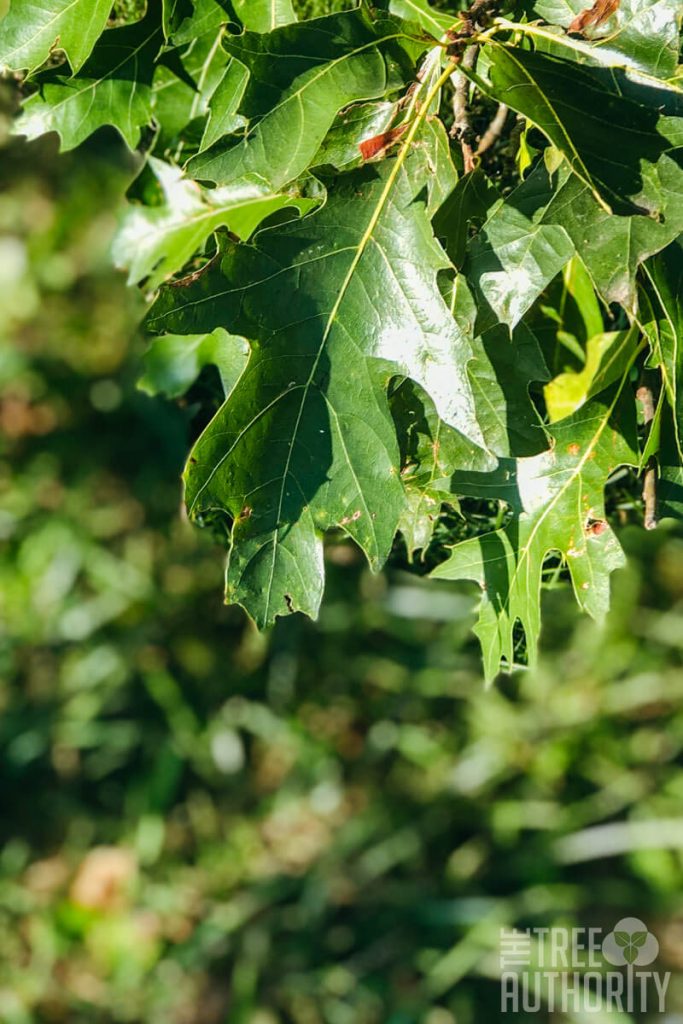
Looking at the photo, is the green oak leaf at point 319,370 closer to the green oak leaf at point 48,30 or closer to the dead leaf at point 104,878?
A: the green oak leaf at point 48,30

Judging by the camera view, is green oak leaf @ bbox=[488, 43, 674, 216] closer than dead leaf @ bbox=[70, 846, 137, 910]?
Yes

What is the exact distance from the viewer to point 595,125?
0.65 metres

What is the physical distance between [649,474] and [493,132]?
34cm

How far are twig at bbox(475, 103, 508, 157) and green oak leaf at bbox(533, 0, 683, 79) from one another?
0.45 feet

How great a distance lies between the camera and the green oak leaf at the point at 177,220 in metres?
0.87

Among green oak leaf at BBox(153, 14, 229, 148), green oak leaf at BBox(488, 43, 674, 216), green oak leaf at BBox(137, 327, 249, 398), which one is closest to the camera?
green oak leaf at BBox(488, 43, 674, 216)

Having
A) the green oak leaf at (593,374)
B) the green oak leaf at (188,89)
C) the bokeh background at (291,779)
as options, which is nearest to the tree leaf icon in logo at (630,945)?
the bokeh background at (291,779)

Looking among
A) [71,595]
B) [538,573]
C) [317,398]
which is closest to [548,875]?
[71,595]

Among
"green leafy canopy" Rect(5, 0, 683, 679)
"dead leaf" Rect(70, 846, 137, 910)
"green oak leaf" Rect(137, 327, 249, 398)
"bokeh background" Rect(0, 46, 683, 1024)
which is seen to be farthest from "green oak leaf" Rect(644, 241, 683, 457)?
"dead leaf" Rect(70, 846, 137, 910)

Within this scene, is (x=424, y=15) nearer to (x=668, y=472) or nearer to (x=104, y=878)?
(x=668, y=472)

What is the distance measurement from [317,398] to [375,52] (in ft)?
0.89

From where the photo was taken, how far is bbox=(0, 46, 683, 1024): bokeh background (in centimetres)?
208

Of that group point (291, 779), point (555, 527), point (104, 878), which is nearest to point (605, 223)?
point (555, 527)

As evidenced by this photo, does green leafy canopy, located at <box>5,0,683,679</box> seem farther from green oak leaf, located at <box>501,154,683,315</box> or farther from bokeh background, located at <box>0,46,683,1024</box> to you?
bokeh background, located at <box>0,46,683,1024</box>
